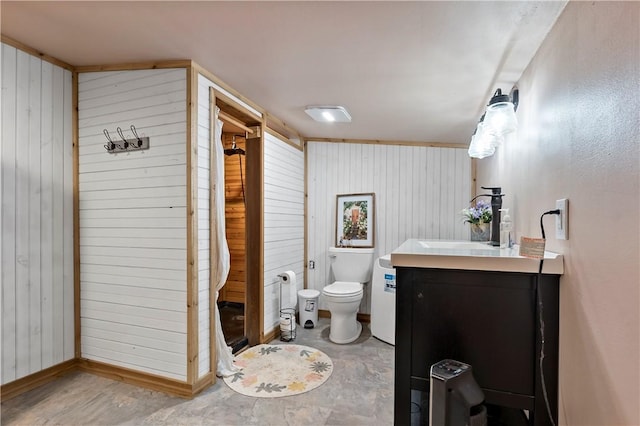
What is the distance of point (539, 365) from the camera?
1371 millimetres

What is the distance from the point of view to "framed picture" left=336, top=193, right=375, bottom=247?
4.00 meters

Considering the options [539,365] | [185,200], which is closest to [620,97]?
[539,365]

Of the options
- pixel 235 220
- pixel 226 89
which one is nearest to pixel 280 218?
pixel 235 220

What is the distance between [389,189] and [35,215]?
10.6 ft

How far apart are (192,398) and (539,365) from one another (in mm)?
1980

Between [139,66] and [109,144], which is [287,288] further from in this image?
[139,66]

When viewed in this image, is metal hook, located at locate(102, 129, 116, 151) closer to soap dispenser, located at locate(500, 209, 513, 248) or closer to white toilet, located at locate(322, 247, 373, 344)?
white toilet, located at locate(322, 247, 373, 344)

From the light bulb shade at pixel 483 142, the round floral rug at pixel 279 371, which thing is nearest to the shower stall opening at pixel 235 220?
the round floral rug at pixel 279 371

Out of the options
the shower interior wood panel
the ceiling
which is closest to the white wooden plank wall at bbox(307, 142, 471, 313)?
the shower interior wood panel

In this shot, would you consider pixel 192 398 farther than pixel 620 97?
Yes

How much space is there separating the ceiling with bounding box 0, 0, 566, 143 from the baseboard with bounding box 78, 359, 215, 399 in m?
2.11

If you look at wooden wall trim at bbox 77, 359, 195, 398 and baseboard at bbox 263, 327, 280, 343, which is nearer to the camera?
wooden wall trim at bbox 77, 359, 195, 398

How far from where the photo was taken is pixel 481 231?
2.41 metres

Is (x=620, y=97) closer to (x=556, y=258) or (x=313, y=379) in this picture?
(x=556, y=258)
